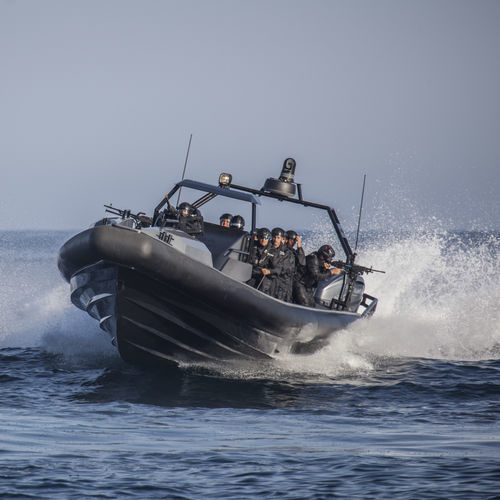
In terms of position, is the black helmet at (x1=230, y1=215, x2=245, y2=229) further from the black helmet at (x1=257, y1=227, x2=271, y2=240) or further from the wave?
the wave

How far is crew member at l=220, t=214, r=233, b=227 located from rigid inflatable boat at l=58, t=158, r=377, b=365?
0.33m

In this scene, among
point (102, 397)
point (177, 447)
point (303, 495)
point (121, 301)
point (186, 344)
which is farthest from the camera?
point (186, 344)

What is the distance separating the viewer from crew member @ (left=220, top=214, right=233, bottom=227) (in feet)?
31.5

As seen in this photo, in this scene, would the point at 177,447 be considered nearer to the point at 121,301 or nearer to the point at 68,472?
the point at 68,472

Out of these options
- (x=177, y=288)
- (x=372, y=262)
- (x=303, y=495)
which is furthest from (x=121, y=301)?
(x=372, y=262)

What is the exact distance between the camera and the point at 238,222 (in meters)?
9.55

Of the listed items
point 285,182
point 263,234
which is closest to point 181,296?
point 263,234

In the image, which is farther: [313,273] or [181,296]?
[313,273]

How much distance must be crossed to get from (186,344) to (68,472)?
3572 mm

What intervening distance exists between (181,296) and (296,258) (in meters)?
2.36

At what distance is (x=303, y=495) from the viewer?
4.42 m

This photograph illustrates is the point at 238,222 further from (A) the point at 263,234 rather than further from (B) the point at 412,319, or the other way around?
(B) the point at 412,319

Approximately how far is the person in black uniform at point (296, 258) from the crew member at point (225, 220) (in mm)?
771

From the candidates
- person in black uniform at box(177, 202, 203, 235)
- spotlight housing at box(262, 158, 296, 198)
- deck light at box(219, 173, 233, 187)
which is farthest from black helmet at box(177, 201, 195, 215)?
spotlight housing at box(262, 158, 296, 198)
